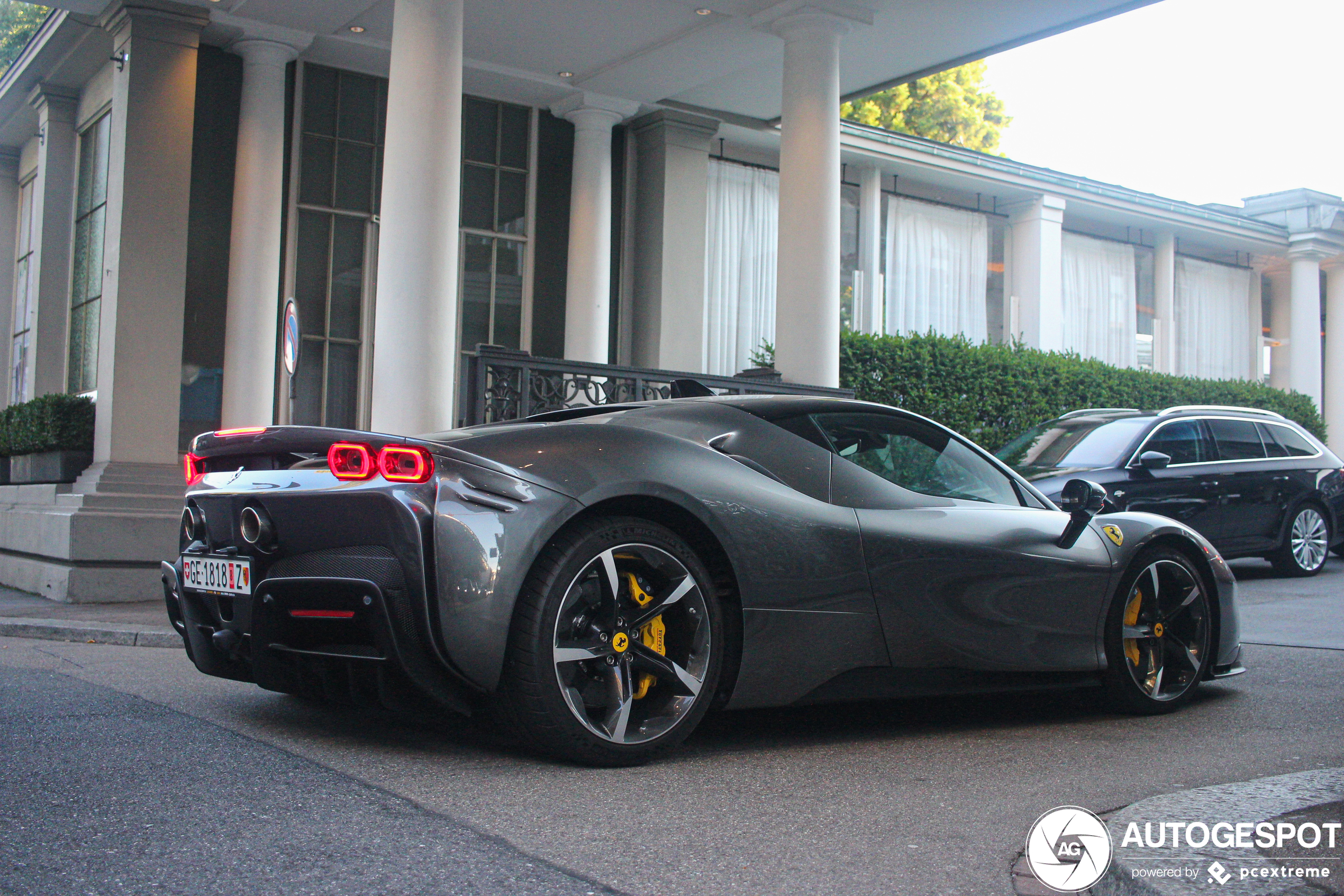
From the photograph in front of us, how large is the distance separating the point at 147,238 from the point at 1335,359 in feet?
78.0

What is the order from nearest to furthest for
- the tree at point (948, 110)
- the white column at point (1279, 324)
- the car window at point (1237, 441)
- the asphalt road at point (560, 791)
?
1. the asphalt road at point (560, 791)
2. the car window at point (1237, 441)
3. the white column at point (1279, 324)
4. the tree at point (948, 110)

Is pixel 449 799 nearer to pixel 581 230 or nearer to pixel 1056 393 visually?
pixel 581 230

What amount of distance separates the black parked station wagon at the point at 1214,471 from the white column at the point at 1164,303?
447 inches

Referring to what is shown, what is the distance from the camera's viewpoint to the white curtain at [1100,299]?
876 inches

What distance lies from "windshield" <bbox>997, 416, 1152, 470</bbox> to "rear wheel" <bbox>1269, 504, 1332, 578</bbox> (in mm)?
2002

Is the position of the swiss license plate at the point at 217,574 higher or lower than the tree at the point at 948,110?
lower

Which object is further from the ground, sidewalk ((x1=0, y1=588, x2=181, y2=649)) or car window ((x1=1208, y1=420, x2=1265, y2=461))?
car window ((x1=1208, y1=420, x2=1265, y2=461))

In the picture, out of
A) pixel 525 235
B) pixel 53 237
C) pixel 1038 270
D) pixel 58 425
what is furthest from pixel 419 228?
pixel 1038 270

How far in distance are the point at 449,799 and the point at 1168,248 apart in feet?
75.5

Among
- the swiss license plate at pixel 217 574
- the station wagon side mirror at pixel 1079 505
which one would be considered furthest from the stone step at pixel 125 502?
the station wagon side mirror at pixel 1079 505

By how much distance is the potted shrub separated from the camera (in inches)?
453

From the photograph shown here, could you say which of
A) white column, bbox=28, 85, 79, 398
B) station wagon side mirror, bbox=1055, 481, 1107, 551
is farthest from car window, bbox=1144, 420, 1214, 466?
white column, bbox=28, 85, 79, 398

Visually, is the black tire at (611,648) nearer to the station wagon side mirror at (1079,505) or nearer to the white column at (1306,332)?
the station wagon side mirror at (1079,505)

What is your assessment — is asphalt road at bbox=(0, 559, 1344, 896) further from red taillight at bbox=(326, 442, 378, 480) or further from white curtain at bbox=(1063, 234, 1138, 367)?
white curtain at bbox=(1063, 234, 1138, 367)
